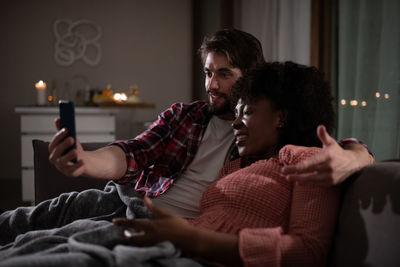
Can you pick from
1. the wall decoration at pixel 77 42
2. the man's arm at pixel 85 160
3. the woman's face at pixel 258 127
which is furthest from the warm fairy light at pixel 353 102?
the wall decoration at pixel 77 42

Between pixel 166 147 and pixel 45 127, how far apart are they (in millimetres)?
2585

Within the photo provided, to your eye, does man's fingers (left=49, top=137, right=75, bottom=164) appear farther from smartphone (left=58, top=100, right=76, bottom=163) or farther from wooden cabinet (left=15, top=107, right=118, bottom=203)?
wooden cabinet (left=15, top=107, right=118, bottom=203)

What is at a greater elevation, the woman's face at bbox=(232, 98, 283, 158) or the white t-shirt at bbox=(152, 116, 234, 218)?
the woman's face at bbox=(232, 98, 283, 158)

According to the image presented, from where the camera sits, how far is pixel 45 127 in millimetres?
3705

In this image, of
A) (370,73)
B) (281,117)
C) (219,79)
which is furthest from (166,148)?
(370,73)

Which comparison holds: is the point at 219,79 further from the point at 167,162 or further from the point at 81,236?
the point at 81,236

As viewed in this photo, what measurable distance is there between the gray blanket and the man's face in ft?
1.51

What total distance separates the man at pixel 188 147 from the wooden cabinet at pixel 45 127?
93.6 inches

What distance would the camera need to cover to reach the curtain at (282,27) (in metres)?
3.07

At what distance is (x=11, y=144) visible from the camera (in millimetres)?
4895

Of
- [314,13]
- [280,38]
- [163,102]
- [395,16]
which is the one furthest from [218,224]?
[163,102]

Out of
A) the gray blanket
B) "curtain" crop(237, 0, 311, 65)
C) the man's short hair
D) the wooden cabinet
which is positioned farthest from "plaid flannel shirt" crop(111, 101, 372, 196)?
the wooden cabinet

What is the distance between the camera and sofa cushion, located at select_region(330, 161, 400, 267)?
827 mm

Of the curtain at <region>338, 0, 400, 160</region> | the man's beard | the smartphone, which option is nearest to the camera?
the smartphone
